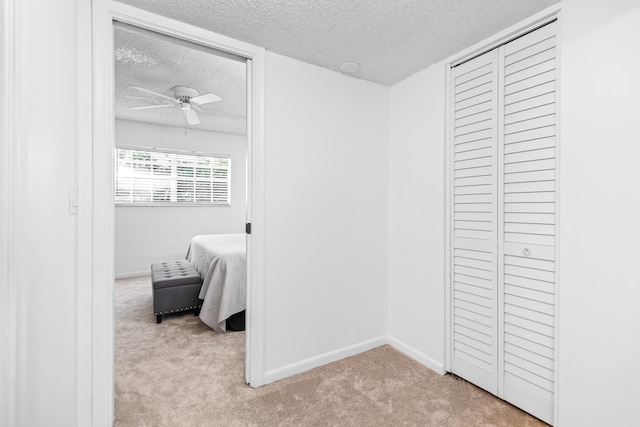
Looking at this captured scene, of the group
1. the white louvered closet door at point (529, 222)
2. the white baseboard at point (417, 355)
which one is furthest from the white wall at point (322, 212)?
the white louvered closet door at point (529, 222)

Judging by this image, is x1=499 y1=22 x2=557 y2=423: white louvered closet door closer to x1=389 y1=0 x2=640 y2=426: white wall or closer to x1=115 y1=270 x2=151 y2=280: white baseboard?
x1=389 y1=0 x2=640 y2=426: white wall

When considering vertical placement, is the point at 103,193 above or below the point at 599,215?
above

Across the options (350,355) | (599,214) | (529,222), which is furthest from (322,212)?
(599,214)

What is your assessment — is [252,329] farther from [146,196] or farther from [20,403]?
[146,196]

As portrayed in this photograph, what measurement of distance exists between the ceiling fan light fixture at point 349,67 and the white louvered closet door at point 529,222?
0.93 m

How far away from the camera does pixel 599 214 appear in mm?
1409

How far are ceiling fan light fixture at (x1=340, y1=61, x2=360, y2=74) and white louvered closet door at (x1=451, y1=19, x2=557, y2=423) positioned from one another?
2.22ft

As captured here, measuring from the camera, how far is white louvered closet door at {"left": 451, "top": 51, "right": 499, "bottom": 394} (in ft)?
6.18

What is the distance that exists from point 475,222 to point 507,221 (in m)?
0.20

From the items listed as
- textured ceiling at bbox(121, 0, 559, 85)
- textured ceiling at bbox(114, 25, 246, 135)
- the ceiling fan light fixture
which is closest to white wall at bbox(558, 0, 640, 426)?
textured ceiling at bbox(121, 0, 559, 85)

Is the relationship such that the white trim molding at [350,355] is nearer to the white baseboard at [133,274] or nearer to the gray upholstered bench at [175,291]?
the gray upholstered bench at [175,291]

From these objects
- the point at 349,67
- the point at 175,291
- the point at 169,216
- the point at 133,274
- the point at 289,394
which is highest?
the point at 349,67

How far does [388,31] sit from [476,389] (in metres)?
2.28

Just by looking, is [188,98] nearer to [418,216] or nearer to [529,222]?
[418,216]
